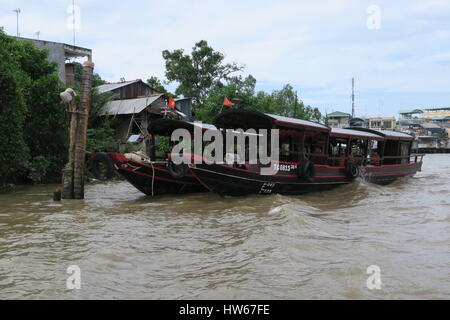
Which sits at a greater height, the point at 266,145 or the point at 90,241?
the point at 266,145

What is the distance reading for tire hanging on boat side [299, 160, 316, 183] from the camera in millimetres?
11148

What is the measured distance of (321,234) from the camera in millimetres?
6625

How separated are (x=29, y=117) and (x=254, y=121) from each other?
27.1ft

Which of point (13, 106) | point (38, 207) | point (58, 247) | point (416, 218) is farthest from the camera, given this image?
point (13, 106)

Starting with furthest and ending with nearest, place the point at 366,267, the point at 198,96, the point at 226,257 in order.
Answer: the point at 198,96 < the point at 226,257 < the point at 366,267

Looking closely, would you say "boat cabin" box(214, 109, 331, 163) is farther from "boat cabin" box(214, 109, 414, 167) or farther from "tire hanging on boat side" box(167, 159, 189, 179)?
"tire hanging on boat side" box(167, 159, 189, 179)

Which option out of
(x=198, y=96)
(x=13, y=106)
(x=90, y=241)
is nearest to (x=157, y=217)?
(x=90, y=241)

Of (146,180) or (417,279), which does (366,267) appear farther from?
(146,180)

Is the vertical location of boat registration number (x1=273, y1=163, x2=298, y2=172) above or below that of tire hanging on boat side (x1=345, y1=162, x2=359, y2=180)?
above

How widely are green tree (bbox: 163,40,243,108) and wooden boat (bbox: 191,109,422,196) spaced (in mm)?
18421

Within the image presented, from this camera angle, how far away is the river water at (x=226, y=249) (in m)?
4.30

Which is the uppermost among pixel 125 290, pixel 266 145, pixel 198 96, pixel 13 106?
pixel 198 96

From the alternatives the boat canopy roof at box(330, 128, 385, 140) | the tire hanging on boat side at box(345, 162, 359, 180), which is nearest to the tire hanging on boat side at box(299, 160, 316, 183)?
the boat canopy roof at box(330, 128, 385, 140)

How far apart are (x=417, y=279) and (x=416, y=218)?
4.02 metres
